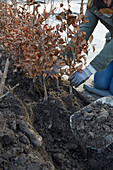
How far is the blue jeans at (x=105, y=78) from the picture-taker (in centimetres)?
272

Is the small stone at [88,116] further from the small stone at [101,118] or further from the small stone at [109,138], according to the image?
the small stone at [109,138]

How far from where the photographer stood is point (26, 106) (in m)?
1.88

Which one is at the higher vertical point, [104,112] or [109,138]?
[104,112]

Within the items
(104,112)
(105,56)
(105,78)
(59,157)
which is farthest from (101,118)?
(105,78)

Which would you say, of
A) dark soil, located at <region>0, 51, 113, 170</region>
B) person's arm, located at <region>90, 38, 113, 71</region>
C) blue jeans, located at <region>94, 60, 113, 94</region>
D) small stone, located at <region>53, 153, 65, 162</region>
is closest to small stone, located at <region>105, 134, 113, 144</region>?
dark soil, located at <region>0, 51, 113, 170</region>

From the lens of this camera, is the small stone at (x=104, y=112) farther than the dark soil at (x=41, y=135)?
Yes

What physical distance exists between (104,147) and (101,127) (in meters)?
0.18

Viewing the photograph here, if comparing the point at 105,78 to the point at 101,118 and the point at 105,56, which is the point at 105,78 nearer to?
the point at 105,56

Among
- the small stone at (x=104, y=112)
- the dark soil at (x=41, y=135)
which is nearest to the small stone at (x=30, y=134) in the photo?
the dark soil at (x=41, y=135)

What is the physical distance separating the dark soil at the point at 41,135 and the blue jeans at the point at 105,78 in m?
0.55

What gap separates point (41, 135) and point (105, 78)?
55.9 inches

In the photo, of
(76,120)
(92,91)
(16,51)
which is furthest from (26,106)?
(92,91)

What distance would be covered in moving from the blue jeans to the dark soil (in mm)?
552

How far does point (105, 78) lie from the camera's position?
2.73m
